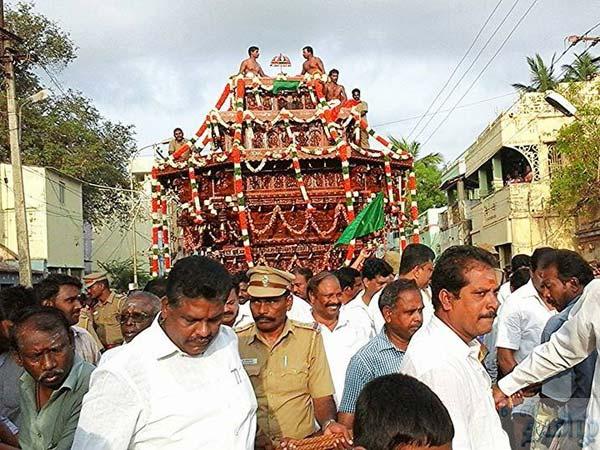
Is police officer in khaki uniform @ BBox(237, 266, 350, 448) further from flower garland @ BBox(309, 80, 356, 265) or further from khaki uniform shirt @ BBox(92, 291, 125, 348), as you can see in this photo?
flower garland @ BBox(309, 80, 356, 265)

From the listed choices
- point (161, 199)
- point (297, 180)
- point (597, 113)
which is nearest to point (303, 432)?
point (297, 180)

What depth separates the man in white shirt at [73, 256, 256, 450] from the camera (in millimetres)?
2783

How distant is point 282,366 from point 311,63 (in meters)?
13.2

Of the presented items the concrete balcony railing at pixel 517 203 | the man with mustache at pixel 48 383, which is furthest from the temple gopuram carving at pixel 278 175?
the man with mustache at pixel 48 383

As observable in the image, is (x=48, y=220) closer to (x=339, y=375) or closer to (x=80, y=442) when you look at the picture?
(x=339, y=375)

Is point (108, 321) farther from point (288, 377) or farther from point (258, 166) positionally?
point (258, 166)

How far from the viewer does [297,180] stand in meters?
15.6

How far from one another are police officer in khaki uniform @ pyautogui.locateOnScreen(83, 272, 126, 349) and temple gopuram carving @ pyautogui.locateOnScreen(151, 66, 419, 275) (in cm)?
562

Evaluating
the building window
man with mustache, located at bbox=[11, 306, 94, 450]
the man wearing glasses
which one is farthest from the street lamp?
man with mustache, located at bbox=[11, 306, 94, 450]

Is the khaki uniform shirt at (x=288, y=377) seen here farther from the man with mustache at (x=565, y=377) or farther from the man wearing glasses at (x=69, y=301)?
the man wearing glasses at (x=69, y=301)

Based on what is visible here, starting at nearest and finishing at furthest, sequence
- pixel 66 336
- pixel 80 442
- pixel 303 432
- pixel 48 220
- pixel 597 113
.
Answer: pixel 80 442, pixel 66 336, pixel 303 432, pixel 597 113, pixel 48 220

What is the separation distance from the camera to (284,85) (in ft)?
54.6

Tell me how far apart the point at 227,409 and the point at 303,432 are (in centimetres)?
150

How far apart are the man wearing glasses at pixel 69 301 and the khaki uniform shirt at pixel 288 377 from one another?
6.45ft
